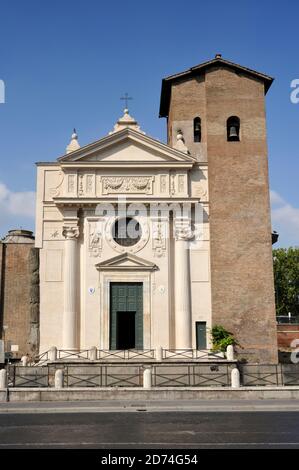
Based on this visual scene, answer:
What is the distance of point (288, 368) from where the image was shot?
23.0m

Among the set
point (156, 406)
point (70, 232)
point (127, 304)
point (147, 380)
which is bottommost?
point (156, 406)

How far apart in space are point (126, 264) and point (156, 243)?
Result: 185 centimetres

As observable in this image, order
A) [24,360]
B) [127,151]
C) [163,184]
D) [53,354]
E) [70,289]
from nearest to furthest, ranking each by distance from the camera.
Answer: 1. [53,354]
2. [24,360]
3. [70,289]
4. [163,184]
5. [127,151]

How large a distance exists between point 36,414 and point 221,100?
786 inches

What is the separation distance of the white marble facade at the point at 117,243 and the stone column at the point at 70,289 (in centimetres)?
5

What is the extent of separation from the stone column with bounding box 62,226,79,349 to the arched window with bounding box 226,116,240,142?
379 inches

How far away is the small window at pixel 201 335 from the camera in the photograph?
28.5 meters

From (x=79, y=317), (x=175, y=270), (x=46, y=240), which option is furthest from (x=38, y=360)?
(x=175, y=270)

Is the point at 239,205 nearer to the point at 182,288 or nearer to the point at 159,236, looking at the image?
the point at 159,236

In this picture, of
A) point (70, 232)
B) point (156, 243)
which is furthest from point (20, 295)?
point (156, 243)

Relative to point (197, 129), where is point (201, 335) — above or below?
below

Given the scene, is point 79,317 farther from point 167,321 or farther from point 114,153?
point 114,153

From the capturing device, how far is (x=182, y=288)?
28391 millimetres

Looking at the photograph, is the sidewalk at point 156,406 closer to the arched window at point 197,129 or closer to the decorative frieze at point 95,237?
the decorative frieze at point 95,237
